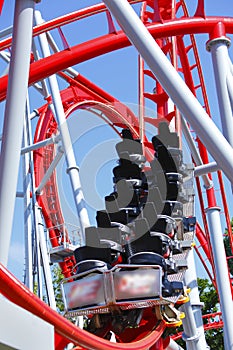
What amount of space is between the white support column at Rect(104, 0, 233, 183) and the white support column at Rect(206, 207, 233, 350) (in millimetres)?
2715

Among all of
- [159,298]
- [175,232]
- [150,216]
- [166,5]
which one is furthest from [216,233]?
[166,5]

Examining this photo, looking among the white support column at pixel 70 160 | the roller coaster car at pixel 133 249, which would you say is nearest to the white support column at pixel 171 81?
the roller coaster car at pixel 133 249

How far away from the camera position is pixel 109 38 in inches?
205

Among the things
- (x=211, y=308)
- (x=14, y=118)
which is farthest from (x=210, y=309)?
(x=14, y=118)

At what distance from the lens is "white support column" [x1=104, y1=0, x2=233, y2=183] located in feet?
12.3

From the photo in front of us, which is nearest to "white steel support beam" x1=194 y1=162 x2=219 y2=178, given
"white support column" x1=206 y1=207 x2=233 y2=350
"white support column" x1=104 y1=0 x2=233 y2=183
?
"white support column" x1=206 y1=207 x2=233 y2=350

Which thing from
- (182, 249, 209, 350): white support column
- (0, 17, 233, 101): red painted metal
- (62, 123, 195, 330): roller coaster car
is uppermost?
(0, 17, 233, 101): red painted metal

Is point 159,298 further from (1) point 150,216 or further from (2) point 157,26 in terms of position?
(2) point 157,26

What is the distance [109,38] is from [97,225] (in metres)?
1.78

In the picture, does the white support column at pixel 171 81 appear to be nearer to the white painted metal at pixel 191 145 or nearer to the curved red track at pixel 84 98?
the curved red track at pixel 84 98

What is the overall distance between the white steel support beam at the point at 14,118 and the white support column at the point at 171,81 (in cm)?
61

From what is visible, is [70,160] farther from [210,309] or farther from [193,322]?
[210,309]

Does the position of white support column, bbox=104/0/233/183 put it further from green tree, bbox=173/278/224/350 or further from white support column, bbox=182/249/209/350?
green tree, bbox=173/278/224/350

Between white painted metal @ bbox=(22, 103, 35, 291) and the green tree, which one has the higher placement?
white painted metal @ bbox=(22, 103, 35, 291)
